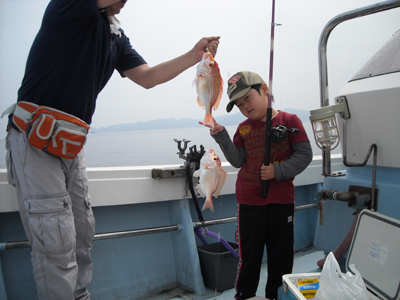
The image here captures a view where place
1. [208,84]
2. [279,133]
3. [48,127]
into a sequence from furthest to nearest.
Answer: [279,133] < [208,84] < [48,127]

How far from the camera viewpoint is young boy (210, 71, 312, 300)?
237 cm

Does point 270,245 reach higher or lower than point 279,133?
lower

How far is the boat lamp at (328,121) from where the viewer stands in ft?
7.50

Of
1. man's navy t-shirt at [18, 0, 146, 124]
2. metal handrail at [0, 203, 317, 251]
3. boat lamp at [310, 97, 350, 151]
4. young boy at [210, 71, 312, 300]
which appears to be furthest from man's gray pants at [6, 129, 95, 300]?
boat lamp at [310, 97, 350, 151]

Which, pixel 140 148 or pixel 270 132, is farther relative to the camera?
pixel 140 148

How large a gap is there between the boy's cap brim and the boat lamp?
474 mm

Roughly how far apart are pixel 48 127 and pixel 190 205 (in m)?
1.91

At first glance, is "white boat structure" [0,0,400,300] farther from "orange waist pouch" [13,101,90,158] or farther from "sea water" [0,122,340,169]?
"orange waist pouch" [13,101,90,158]

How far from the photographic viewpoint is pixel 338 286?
1.36 m

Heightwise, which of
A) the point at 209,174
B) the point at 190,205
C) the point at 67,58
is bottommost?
the point at 190,205

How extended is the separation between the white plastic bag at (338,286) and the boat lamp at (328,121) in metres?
1.14

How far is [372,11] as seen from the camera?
2381 mm

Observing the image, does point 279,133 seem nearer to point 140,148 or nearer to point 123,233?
point 123,233

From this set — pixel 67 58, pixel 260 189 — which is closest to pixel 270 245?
pixel 260 189
